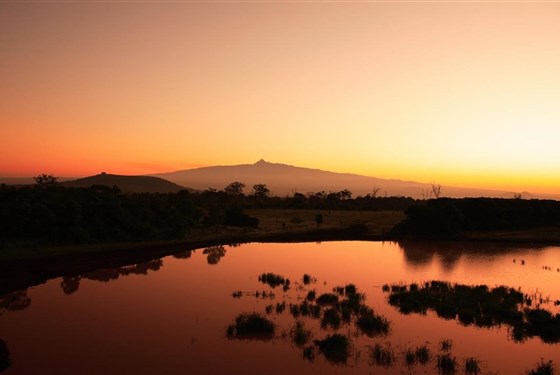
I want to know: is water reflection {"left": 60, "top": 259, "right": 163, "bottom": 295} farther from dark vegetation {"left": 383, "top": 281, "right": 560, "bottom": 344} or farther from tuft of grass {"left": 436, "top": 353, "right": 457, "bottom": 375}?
tuft of grass {"left": 436, "top": 353, "right": 457, "bottom": 375}

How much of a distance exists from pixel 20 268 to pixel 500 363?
2702 cm

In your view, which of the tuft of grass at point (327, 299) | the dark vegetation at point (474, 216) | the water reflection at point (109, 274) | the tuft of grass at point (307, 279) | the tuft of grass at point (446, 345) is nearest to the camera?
the tuft of grass at point (446, 345)

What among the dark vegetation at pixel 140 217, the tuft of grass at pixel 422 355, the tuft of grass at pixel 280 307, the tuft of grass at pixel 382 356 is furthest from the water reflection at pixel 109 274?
the tuft of grass at pixel 422 355

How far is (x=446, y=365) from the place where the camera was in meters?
14.5

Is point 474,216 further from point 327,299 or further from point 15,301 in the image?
point 15,301

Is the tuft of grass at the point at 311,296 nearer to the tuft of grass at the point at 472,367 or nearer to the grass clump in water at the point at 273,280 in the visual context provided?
the grass clump in water at the point at 273,280

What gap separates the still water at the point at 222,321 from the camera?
14844 millimetres

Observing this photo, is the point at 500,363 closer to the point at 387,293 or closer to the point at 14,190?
the point at 387,293

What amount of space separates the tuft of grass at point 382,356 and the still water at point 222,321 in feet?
0.45

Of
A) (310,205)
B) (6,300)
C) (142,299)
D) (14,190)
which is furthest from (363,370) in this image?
(310,205)

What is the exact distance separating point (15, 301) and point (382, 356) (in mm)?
17909

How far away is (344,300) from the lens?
22.3 meters

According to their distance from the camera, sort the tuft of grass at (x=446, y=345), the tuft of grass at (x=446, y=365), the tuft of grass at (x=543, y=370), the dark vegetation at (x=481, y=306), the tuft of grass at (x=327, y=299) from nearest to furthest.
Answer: the tuft of grass at (x=543, y=370) → the tuft of grass at (x=446, y=365) → the tuft of grass at (x=446, y=345) → the dark vegetation at (x=481, y=306) → the tuft of grass at (x=327, y=299)

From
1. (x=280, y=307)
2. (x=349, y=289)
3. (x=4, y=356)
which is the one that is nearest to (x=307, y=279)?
(x=349, y=289)
